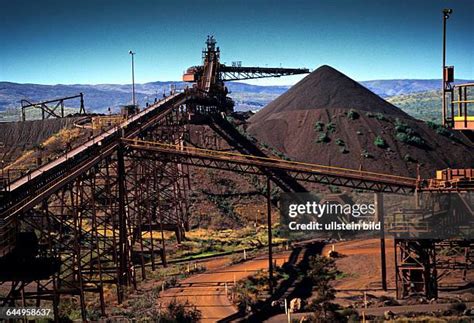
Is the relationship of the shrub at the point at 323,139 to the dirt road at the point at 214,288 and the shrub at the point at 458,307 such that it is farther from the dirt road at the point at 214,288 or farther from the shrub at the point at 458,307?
the shrub at the point at 458,307

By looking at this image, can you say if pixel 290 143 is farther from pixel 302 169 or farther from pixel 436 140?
pixel 302 169

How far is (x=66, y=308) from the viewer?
2952 cm

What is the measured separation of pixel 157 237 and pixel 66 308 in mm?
16426

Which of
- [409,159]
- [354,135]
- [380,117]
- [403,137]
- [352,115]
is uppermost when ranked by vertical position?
[352,115]

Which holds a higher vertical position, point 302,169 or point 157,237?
point 302,169

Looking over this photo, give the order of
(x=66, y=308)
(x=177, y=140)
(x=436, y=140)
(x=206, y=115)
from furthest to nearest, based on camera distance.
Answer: (x=436, y=140)
(x=206, y=115)
(x=177, y=140)
(x=66, y=308)

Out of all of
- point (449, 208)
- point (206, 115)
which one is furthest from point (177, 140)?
point (449, 208)

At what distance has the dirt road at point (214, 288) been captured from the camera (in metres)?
28.4

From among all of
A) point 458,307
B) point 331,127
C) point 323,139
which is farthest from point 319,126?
point 458,307

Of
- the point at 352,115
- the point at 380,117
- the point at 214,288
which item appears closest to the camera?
the point at 214,288

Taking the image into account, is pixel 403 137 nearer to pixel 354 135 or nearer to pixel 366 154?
pixel 354 135

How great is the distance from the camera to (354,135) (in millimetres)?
59719

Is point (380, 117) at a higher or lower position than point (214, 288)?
higher

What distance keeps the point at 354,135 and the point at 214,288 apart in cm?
3109
